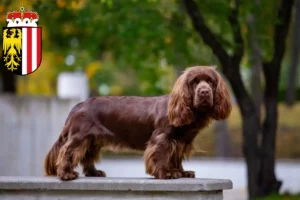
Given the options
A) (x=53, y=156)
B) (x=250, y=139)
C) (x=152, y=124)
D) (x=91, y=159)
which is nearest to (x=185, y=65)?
(x=250, y=139)

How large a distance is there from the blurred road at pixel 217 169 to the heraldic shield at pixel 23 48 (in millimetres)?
14236

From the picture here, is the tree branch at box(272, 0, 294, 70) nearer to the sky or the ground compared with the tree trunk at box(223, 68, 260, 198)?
nearer to the sky

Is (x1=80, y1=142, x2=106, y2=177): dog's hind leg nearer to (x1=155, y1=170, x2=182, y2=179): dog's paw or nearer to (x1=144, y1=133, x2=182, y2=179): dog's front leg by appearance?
(x1=144, y1=133, x2=182, y2=179): dog's front leg

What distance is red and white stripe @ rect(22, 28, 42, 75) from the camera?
32.3 feet

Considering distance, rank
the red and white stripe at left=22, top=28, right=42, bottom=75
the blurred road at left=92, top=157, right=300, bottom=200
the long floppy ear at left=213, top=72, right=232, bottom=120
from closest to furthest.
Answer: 1. the long floppy ear at left=213, top=72, right=232, bottom=120
2. the red and white stripe at left=22, top=28, right=42, bottom=75
3. the blurred road at left=92, top=157, right=300, bottom=200

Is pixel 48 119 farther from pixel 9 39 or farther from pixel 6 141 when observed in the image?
pixel 9 39

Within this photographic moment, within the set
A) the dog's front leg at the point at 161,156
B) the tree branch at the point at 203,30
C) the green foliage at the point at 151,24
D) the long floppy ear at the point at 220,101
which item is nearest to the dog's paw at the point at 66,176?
the dog's front leg at the point at 161,156

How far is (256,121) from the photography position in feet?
51.2

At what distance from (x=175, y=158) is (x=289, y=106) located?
75.6ft

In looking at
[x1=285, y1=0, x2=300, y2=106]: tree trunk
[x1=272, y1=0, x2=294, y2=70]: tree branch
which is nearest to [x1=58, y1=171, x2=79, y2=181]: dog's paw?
[x1=272, y1=0, x2=294, y2=70]: tree branch

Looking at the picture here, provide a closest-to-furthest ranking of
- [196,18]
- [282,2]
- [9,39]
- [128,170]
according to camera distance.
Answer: [9,39] → [196,18] → [282,2] → [128,170]

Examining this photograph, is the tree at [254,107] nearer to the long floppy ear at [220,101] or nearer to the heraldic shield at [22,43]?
the heraldic shield at [22,43]

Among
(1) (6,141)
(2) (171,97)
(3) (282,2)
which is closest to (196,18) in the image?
(3) (282,2)

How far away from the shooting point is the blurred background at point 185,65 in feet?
50.1
